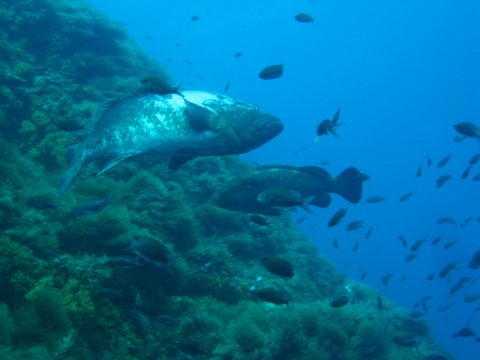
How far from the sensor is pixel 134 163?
903 cm

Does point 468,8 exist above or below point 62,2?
above

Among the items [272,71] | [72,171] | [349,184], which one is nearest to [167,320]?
[72,171]

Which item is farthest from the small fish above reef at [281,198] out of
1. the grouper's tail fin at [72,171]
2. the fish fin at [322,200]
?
the grouper's tail fin at [72,171]

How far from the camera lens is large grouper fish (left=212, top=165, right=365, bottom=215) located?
25.4 ft

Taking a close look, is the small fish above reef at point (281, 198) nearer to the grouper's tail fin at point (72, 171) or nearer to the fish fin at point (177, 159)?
the fish fin at point (177, 159)

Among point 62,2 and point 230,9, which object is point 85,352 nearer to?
point 62,2

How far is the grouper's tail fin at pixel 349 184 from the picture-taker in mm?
8695

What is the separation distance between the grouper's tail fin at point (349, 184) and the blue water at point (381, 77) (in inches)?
Result: 3977

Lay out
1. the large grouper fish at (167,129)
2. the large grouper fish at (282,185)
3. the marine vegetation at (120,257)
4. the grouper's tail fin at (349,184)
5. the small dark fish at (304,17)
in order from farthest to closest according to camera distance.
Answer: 1. the small dark fish at (304,17)
2. the grouper's tail fin at (349,184)
3. the large grouper fish at (282,185)
4. the large grouper fish at (167,129)
5. the marine vegetation at (120,257)

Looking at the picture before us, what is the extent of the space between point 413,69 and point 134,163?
187 meters

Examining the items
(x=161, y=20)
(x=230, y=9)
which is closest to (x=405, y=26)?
(x=230, y=9)

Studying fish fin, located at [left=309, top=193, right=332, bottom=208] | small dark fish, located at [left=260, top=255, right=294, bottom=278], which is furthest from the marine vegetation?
fish fin, located at [left=309, top=193, right=332, bottom=208]

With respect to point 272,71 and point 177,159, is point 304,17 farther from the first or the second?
point 177,159

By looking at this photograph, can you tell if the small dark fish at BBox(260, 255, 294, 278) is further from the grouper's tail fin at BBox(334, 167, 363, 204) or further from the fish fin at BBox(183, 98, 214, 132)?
the grouper's tail fin at BBox(334, 167, 363, 204)
